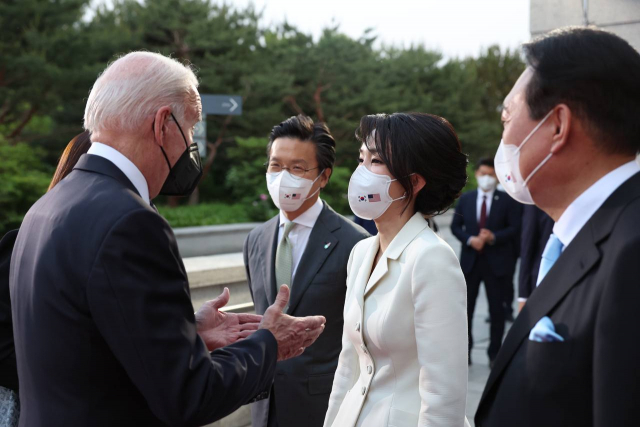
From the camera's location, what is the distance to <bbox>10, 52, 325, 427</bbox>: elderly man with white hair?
1.65 meters

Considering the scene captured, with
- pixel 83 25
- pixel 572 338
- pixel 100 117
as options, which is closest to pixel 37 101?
pixel 83 25

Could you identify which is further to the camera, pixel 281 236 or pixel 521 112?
pixel 281 236

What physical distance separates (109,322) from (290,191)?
2.01 metres

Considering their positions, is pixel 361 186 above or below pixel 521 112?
below

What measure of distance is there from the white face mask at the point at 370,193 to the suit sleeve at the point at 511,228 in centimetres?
479

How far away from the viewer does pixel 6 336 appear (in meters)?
2.36

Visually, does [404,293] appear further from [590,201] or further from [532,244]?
[532,244]

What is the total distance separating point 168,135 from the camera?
77.7 inches

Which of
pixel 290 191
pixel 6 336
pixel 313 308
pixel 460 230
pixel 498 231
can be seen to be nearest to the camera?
pixel 6 336

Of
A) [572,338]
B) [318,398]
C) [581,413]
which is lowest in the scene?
[318,398]

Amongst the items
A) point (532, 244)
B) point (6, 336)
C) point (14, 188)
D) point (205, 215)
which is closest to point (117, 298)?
point (6, 336)

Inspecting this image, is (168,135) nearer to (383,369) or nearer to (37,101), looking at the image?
(383,369)

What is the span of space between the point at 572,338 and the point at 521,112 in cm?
55

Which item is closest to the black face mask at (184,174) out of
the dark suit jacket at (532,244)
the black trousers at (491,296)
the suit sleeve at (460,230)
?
the dark suit jacket at (532,244)
